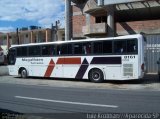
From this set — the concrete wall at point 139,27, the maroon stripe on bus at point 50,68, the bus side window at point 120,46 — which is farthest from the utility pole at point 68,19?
the bus side window at point 120,46

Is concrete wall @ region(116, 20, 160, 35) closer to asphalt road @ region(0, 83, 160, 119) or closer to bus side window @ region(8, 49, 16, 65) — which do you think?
bus side window @ region(8, 49, 16, 65)

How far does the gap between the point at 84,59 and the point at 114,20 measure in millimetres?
17253

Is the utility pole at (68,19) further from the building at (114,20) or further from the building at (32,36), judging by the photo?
the building at (32,36)

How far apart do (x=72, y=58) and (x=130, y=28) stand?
13942 mm

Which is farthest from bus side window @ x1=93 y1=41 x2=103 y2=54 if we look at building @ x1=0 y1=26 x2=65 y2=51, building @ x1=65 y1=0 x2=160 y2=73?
building @ x1=0 y1=26 x2=65 y2=51

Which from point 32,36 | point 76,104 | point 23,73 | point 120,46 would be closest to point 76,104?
point 76,104

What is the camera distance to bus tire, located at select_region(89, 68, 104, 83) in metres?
21.2

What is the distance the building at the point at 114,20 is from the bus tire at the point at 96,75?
9.77 meters

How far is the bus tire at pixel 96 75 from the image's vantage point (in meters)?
21.2

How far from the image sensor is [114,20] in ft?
124

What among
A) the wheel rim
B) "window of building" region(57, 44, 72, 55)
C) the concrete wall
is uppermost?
the concrete wall

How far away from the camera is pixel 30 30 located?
81875 mm

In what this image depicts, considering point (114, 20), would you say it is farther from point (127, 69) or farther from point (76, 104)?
point (76, 104)

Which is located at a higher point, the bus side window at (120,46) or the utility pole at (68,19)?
the utility pole at (68,19)
